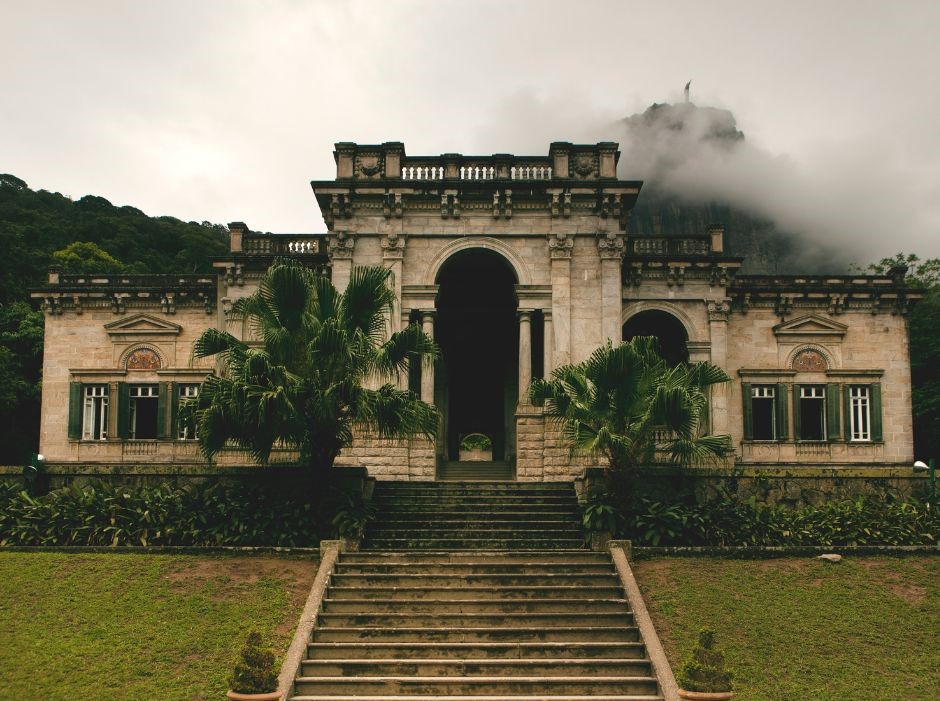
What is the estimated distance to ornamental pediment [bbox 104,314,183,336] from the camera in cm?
2814

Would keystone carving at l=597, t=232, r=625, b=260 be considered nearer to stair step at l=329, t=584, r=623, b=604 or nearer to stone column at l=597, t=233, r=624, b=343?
stone column at l=597, t=233, r=624, b=343

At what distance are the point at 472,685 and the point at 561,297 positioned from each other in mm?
12816

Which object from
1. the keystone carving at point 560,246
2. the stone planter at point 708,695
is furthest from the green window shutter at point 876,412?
the stone planter at point 708,695

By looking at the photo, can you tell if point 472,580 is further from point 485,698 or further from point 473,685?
point 485,698

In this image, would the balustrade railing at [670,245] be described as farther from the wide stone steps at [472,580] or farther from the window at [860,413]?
the wide stone steps at [472,580]

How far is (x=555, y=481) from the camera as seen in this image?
864 inches

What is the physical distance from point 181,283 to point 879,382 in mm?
22273

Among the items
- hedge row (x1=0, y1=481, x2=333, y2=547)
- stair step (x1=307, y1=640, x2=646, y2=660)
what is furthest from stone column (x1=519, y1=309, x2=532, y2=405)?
stair step (x1=307, y1=640, x2=646, y2=660)

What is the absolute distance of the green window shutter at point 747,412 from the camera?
27.4m

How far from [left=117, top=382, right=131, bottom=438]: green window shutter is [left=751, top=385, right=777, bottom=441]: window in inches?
772

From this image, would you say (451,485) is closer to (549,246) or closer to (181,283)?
(549,246)

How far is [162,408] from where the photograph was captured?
27.7 m

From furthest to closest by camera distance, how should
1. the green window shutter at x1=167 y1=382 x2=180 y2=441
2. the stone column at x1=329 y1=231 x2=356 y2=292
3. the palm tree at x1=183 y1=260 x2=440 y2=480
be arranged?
1. the green window shutter at x1=167 y1=382 x2=180 y2=441
2. the stone column at x1=329 y1=231 x2=356 y2=292
3. the palm tree at x1=183 y1=260 x2=440 y2=480

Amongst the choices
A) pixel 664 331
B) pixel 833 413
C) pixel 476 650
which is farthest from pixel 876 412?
pixel 476 650
